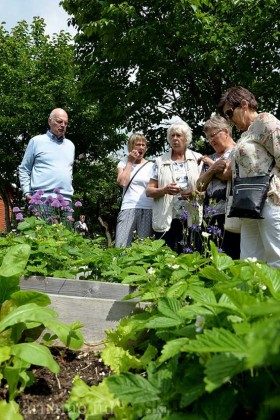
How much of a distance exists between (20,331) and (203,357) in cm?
89

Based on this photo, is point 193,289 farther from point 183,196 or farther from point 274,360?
point 183,196

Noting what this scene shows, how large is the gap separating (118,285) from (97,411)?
4.01 feet

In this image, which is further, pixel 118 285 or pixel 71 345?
pixel 118 285

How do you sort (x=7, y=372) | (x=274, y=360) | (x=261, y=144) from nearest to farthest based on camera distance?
(x=274, y=360) → (x=7, y=372) → (x=261, y=144)

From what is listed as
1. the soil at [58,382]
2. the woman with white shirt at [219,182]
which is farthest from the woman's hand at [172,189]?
the soil at [58,382]

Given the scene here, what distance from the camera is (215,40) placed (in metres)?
9.97

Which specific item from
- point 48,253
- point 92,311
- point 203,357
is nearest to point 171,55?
point 48,253

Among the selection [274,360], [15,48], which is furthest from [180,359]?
[15,48]

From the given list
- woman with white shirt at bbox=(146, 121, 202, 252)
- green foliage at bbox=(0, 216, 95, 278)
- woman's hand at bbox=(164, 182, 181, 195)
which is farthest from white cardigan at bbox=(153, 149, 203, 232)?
green foliage at bbox=(0, 216, 95, 278)

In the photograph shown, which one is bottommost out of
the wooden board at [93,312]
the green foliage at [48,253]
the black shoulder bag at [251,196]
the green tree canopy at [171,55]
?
the wooden board at [93,312]

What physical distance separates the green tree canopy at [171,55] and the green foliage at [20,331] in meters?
8.60

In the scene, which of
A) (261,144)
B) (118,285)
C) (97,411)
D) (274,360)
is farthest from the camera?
(261,144)

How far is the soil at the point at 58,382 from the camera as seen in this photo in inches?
67.8

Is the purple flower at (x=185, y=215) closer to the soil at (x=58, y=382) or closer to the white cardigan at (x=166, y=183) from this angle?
the white cardigan at (x=166, y=183)
